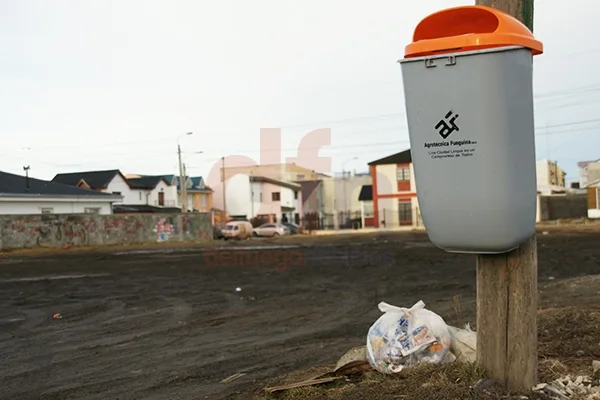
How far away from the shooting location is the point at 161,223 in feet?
137

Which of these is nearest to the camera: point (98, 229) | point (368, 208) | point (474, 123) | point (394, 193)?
point (474, 123)

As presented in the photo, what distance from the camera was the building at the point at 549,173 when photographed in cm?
5591

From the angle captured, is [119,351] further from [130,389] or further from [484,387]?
[484,387]

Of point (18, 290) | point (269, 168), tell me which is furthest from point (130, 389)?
point (269, 168)

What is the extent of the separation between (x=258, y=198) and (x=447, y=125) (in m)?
67.8

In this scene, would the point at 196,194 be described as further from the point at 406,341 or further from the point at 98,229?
the point at 406,341

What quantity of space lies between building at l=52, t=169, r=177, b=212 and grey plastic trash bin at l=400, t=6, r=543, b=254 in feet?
173

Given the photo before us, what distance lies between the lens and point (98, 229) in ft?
126

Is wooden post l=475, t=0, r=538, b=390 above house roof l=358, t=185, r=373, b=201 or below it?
below

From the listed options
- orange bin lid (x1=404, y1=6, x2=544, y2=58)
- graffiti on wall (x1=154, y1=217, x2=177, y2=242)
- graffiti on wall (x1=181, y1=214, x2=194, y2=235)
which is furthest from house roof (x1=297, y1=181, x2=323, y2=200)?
orange bin lid (x1=404, y1=6, x2=544, y2=58)

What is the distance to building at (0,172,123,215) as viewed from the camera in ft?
121

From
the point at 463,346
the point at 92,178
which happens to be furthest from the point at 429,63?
the point at 92,178

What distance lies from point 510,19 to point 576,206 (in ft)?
173

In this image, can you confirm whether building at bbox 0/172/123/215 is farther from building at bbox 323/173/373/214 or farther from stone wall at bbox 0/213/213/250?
building at bbox 323/173/373/214
